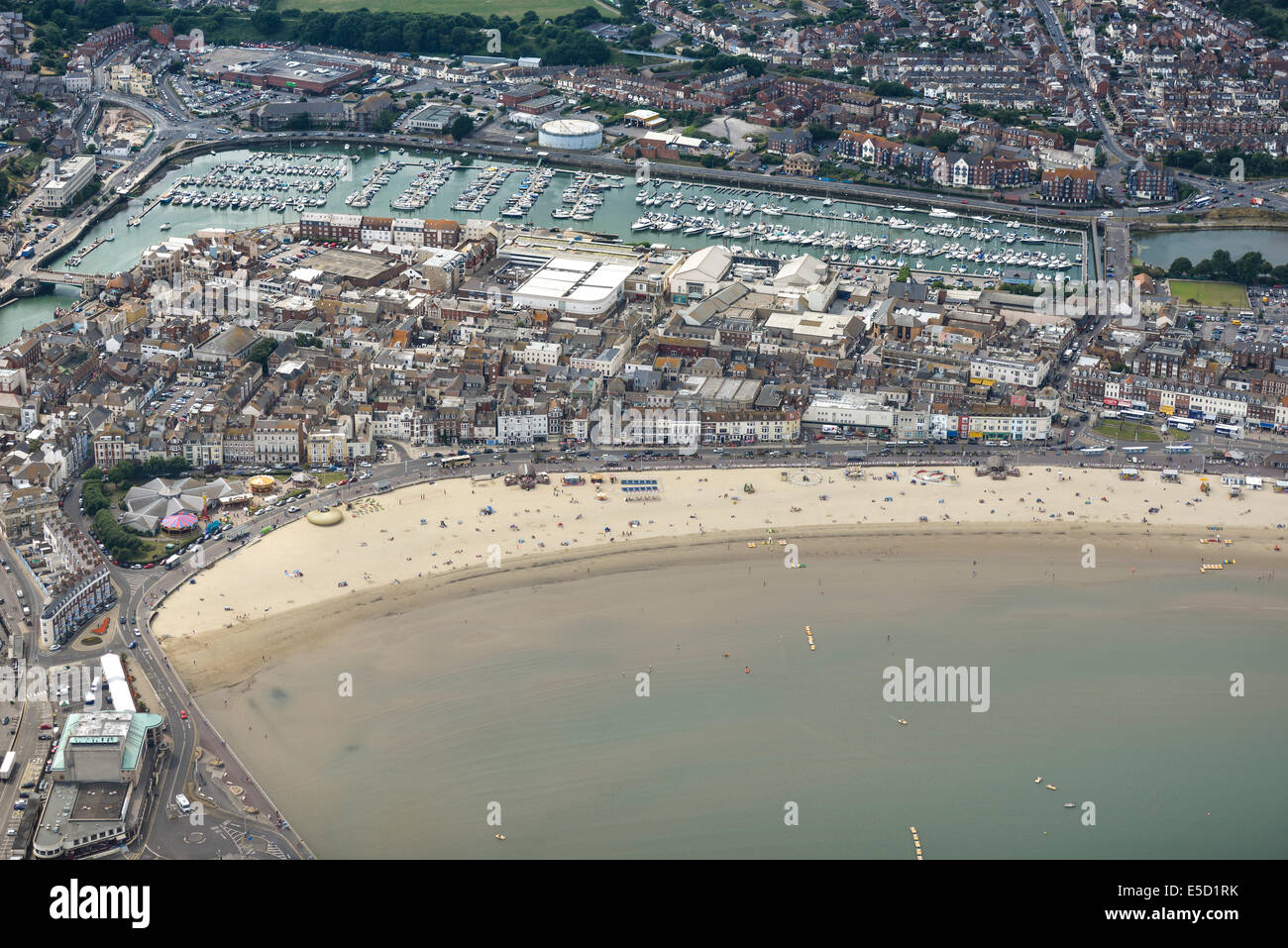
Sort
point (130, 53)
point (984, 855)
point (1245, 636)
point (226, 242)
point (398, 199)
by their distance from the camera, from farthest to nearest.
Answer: point (130, 53), point (398, 199), point (226, 242), point (1245, 636), point (984, 855)

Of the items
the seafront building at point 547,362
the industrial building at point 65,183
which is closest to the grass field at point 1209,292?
the seafront building at point 547,362

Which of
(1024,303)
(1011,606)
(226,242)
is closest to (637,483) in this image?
(1011,606)

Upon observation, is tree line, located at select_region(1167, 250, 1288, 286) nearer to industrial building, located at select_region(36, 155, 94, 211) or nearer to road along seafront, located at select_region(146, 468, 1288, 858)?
road along seafront, located at select_region(146, 468, 1288, 858)

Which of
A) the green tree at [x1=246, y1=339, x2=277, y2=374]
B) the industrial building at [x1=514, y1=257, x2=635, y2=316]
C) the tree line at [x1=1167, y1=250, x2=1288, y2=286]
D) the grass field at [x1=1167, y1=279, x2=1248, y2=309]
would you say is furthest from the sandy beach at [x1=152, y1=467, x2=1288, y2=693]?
the tree line at [x1=1167, y1=250, x2=1288, y2=286]

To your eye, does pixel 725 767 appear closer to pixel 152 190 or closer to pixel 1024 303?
pixel 1024 303

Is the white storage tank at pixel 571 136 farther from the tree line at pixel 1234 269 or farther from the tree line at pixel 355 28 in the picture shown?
the tree line at pixel 1234 269
